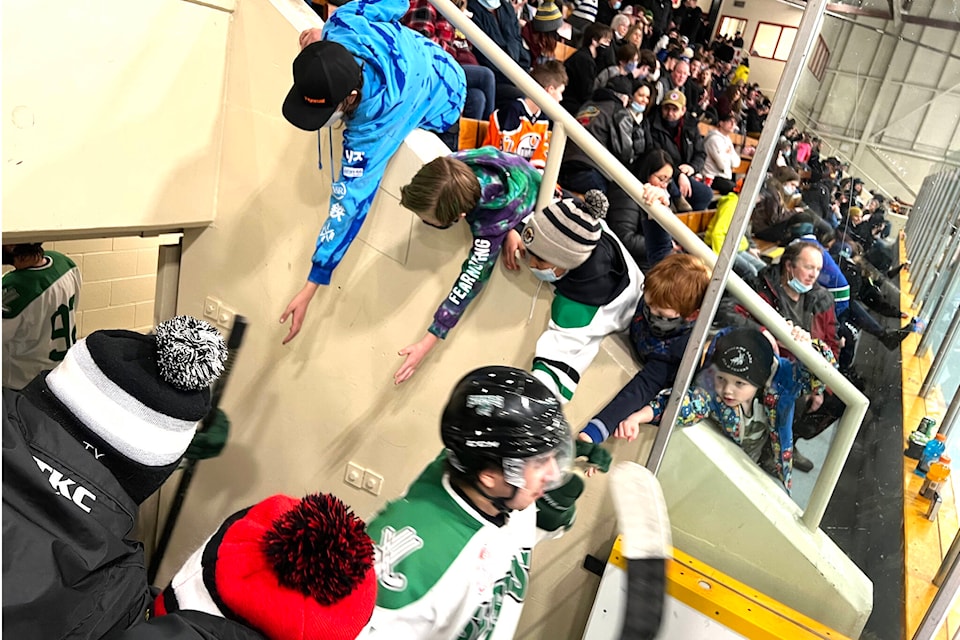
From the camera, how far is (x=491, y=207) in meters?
1.84

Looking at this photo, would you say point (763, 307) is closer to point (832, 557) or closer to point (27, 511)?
point (832, 557)

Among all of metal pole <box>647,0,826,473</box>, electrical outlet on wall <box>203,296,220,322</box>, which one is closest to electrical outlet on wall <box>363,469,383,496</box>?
electrical outlet on wall <box>203,296,220,322</box>

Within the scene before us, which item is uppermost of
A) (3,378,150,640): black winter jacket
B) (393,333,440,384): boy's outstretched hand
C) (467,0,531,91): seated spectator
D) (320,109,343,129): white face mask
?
(467,0,531,91): seated spectator

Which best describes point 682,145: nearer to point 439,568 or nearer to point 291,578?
point 439,568

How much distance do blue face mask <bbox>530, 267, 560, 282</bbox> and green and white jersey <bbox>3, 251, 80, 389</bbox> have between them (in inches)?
83.2

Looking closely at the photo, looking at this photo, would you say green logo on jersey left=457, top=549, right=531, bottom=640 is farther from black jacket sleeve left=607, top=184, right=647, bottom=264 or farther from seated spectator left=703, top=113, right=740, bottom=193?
seated spectator left=703, top=113, right=740, bottom=193

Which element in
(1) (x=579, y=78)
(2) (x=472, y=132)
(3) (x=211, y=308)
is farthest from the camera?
(1) (x=579, y=78)

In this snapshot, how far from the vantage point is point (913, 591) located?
→ 1.52 m

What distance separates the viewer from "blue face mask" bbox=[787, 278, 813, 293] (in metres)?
1.58

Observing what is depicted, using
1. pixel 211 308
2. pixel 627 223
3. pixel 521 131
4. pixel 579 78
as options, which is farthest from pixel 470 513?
pixel 579 78

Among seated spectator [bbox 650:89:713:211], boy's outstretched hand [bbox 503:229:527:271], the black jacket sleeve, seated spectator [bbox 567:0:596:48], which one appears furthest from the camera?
seated spectator [bbox 567:0:596:48]

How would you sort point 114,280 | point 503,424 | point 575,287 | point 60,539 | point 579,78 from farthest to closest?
point 114,280 → point 579,78 → point 575,287 → point 503,424 → point 60,539

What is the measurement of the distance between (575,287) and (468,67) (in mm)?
1042

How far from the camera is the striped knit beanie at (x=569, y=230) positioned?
162 cm
